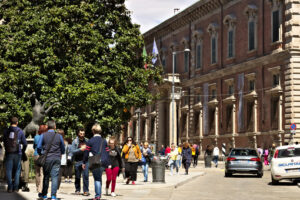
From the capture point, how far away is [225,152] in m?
55.8

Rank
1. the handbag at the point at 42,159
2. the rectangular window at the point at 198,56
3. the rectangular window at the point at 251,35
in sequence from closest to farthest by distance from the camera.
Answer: the handbag at the point at 42,159 → the rectangular window at the point at 251,35 → the rectangular window at the point at 198,56

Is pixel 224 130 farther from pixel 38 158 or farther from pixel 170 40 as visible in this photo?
pixel 38 158

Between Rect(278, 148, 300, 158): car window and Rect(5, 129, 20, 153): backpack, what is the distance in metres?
12.3

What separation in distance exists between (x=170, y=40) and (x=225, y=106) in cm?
1708

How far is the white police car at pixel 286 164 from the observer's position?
25.3 metres

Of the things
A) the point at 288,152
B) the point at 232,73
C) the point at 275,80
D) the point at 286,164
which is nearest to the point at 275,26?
the point at 275,80

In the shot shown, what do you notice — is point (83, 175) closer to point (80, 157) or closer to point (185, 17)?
point (80, 157)

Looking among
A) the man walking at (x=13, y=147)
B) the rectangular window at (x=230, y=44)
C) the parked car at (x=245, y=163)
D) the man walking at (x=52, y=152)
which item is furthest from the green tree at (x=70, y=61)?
the rectangular window at (x=230, y=44)

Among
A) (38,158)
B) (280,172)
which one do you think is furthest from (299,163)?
(38,158)

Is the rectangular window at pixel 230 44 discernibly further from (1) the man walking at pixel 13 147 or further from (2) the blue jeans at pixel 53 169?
(2) the blue jeans at pixel 53 169

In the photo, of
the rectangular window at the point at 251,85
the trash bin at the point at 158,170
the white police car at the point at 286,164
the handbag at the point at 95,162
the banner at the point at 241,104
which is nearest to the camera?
the handbag at the point at 95,162

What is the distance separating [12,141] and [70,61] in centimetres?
1876

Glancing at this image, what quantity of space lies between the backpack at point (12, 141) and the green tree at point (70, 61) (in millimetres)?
16453

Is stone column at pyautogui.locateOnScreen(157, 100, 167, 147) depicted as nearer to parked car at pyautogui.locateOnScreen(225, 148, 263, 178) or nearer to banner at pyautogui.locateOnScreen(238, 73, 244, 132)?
banner at pyautogui.locateOnScreen(238, 73, 244, 132)
